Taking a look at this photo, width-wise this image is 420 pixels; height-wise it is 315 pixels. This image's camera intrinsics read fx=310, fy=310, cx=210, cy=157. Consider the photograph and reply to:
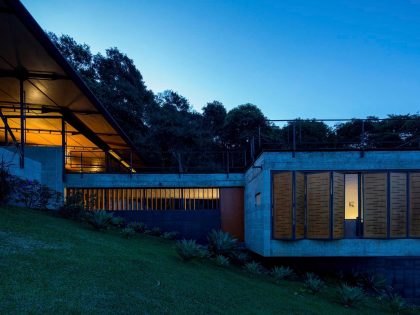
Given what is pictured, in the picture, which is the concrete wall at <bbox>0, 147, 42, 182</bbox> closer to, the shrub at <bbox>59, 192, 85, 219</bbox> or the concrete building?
→ the concrete building

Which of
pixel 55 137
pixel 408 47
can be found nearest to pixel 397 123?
pixel 408 47

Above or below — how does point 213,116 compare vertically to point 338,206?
above

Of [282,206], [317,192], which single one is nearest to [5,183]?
[282,206]

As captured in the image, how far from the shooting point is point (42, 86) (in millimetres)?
12852

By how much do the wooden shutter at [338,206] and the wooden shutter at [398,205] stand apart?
1.64 meters

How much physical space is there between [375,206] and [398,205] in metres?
0.76

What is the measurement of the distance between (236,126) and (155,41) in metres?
17.3

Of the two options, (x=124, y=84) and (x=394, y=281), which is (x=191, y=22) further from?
(x=394, y=281)

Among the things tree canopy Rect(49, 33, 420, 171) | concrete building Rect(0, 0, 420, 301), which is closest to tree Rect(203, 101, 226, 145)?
tree canopy Rect(49, 33, 420, 171)

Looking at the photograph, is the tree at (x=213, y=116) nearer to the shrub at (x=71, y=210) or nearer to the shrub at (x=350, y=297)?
the shrub at (x=71, y=210)

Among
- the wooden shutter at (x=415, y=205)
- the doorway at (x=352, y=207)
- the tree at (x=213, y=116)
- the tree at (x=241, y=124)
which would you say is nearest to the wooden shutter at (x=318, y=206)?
the doorway at (x=352, y=207)

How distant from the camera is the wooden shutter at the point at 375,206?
1024 cm

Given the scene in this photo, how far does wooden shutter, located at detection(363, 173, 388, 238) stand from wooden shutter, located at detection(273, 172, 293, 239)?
255cm

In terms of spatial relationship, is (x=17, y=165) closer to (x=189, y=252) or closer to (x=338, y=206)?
(x=189, y=252)
